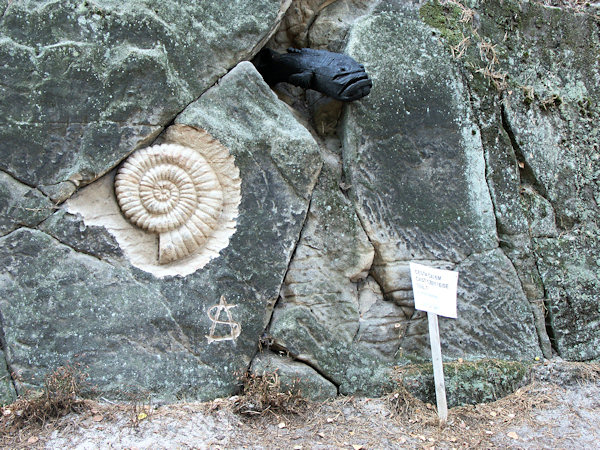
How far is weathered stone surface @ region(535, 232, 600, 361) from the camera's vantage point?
402cm

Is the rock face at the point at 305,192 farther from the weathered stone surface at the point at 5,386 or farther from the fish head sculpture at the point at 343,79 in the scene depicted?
the fish head sculpture at the point at 343,79

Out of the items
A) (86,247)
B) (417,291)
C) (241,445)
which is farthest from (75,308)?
(417,291)

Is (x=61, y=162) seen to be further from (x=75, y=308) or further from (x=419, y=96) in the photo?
(x=419, y=96)

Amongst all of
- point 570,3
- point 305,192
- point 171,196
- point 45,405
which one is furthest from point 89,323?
Result: point 570,3

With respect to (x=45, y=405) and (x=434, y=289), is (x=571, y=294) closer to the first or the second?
(x=434, y=289)

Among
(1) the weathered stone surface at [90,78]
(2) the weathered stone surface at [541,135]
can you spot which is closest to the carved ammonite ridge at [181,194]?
(1) the weathered stone surface at [90,78]

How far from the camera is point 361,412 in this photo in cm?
344

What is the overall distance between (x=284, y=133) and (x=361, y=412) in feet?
5.60

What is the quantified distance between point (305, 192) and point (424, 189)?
2.58 feet

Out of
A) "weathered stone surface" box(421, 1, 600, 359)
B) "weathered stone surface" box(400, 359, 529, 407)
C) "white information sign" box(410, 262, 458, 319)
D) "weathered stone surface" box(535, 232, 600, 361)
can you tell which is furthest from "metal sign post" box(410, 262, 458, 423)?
"weathered stone surface" box(535, 232, 600, 361)

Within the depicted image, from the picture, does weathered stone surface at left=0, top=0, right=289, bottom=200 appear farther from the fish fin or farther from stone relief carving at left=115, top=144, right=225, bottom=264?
the fish fin

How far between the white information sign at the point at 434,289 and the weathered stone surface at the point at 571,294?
944 millimetres

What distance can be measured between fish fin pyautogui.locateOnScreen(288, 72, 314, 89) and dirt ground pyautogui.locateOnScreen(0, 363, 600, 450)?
1956 mm

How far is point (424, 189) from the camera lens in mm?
3820
